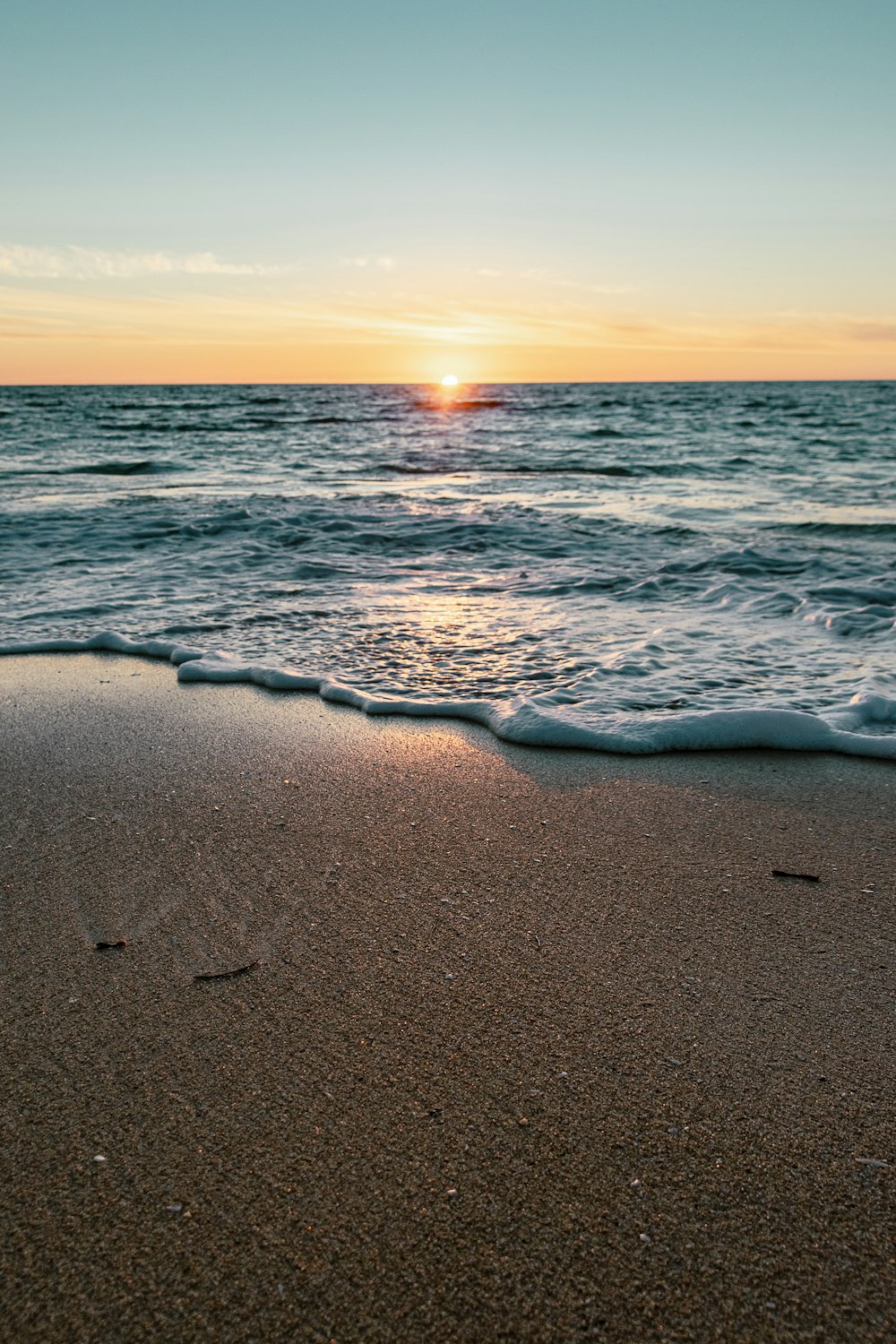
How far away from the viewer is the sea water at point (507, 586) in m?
4.12

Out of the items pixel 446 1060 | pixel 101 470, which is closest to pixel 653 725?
pixel 446 1060

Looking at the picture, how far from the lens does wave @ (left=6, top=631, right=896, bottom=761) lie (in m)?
3.59

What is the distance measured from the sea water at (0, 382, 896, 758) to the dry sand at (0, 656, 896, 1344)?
0.91 m

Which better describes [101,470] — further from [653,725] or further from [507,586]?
[653,725]

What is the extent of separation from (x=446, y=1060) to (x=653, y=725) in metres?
2.15

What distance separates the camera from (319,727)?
3.85 meters

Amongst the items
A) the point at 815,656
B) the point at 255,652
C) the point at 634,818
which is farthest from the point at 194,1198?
the point at 815,656

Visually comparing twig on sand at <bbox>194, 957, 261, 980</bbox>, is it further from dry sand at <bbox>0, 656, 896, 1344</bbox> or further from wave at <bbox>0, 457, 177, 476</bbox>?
wave at <bbox>0, 457, 177, 476</bbox>

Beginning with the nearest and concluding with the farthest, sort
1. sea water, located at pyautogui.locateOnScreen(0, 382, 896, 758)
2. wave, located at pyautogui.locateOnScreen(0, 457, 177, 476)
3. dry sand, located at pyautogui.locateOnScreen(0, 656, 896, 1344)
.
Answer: dry sand, located at pyautogui.locateOnScreen(0, 656, 896, 1344), sea water, located at pyautogui.locateOnScreen(0, 382, 896, 758), wave, located at pyautogui.locateOnScreen(0, 457, 177, 476)

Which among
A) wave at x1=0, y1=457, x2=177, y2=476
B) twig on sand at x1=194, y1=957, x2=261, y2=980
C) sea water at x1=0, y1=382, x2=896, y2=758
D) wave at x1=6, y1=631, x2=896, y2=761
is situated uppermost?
wave at x1=0, y1=457, x2=177, y2=476

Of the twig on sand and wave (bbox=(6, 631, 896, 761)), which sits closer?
the twig on sand

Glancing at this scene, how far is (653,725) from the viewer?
3.73m

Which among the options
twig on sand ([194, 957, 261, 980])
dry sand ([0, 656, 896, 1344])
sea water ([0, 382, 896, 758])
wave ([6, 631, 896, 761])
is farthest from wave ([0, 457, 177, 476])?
twig on sand ([194, 957, 261, 980])

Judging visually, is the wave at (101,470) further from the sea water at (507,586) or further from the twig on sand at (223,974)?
the twig on sand at (223,974)
